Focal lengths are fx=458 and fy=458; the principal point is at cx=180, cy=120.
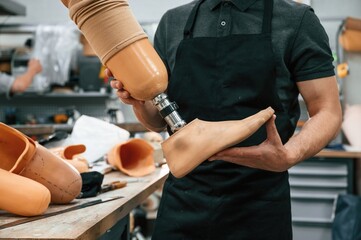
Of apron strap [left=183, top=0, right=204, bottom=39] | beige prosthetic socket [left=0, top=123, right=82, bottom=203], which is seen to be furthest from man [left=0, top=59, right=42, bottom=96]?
apron strap [left=183, top=0, right=204, bottom=39]

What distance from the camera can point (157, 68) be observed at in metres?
1.01

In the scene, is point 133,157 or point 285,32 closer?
point 285,32

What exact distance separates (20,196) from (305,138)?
0.74 m

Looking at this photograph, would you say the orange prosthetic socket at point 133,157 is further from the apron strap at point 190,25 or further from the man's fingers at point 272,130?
the man's fingers at point 272,130

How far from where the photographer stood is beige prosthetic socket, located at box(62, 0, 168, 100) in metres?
0.99

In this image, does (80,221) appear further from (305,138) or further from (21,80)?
(21,80)

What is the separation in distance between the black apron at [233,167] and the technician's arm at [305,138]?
10cm

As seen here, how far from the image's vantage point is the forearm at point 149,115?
1.34 m

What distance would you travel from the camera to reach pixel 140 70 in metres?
1.00

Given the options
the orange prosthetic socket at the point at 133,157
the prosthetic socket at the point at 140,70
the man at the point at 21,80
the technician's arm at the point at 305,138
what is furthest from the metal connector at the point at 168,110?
the man at the point at 21,80

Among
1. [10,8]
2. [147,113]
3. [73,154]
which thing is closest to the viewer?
[147,113]

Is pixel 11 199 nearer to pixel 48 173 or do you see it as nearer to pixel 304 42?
pixel 48 173

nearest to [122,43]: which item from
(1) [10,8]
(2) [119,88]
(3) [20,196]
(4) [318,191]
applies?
(2) [119,88]

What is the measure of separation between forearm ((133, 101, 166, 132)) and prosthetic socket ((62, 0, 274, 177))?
0.91 ft
